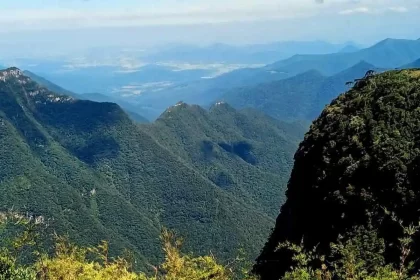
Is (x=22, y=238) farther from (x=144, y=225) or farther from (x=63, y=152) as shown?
(x=63, y=152)

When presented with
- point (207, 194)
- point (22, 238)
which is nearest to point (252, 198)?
point (207, 194)

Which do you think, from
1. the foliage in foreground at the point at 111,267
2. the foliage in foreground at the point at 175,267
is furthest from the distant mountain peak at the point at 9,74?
the foliage in foreground at the point at 111,267

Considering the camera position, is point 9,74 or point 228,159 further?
point 228,159

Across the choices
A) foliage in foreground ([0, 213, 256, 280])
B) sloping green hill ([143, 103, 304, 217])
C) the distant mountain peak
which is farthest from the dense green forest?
sloping green hill ([143, 103, 304, 217])

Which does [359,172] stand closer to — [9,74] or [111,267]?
[111,267]

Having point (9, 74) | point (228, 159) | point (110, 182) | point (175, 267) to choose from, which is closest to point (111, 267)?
point (175, 267)

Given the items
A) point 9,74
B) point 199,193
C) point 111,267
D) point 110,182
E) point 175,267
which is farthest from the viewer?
point 9,74
